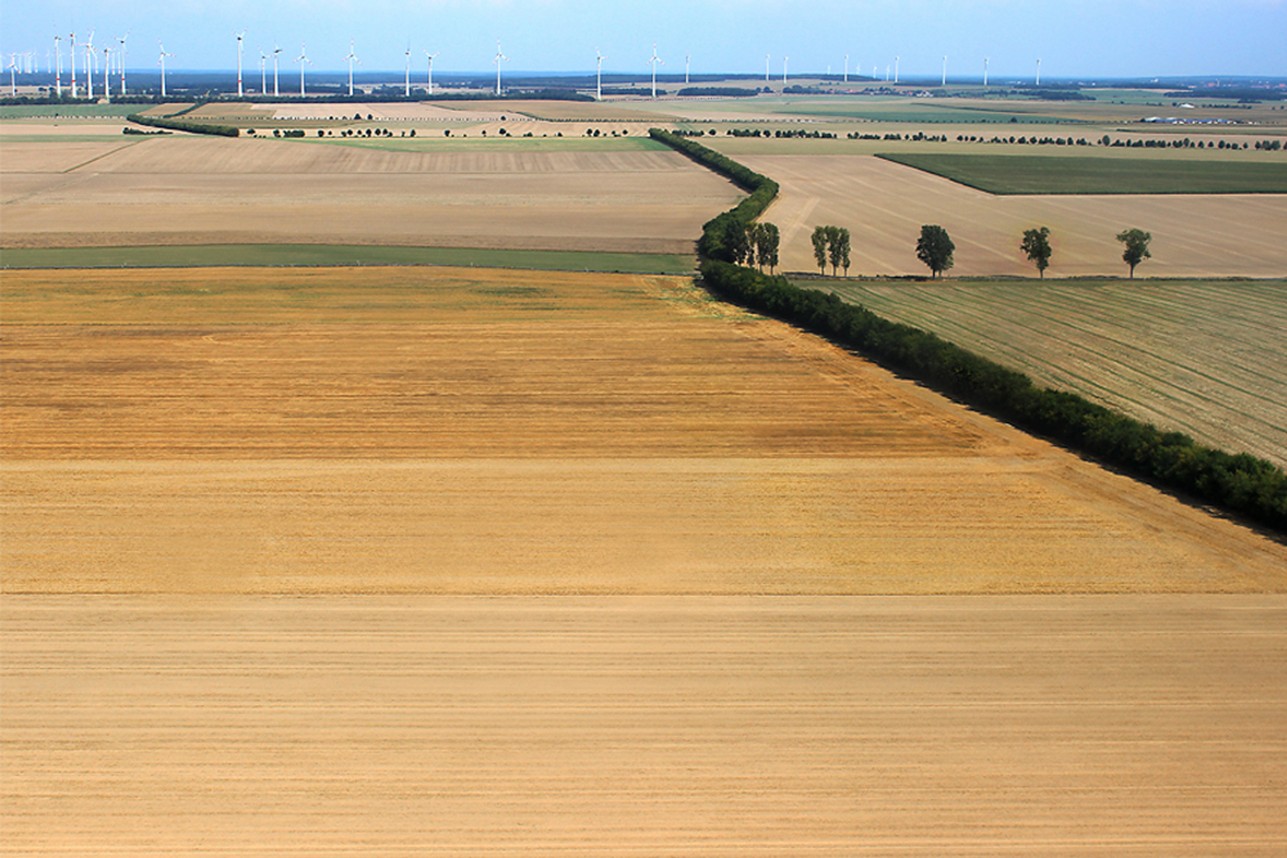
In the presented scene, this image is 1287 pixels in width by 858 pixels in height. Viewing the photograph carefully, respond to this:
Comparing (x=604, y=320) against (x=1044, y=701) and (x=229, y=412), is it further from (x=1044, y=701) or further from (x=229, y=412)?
(x=1044, y=701)

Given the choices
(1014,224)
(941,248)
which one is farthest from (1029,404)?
(1014,224)

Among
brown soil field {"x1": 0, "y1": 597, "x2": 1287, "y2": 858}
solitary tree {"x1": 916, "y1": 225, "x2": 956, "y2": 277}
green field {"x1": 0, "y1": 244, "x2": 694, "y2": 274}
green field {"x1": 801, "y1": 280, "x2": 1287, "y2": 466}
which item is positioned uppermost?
solitary tree {"x1": 916, "y1": 225, "x2": 956, "y2": 277}

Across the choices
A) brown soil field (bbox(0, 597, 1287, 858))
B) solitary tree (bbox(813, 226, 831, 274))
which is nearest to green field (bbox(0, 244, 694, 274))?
solitary tree (bbox(813, 226, 831, 274))

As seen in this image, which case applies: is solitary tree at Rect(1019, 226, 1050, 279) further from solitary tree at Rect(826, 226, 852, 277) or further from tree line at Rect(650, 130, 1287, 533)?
tree line at Rect(650, 130, 1287, 533)

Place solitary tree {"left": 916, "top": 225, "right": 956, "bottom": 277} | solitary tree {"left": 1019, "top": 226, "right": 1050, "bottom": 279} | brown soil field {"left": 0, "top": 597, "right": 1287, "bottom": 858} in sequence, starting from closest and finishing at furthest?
brown soil field {"left": 0, "top": 597, "right": 1287, "bottom": 858}, solitary tree {"left": 916, "top": 225, "right": 956, "bottom": 277}, solitary tree {"left": 1019, "top": 226, "right": 1050, "bottom": 279}

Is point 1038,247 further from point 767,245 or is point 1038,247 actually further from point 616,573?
point 616,573

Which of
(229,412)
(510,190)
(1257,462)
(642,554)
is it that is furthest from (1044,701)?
(510,190)
